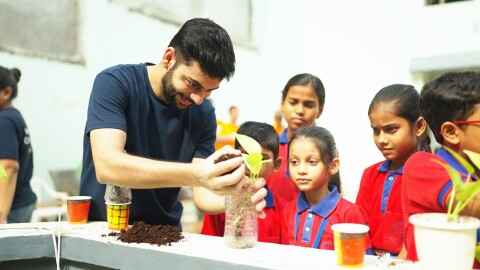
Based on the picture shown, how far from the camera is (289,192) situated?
2.78 m

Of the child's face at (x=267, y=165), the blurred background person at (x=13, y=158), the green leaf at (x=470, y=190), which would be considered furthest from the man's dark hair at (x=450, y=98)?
the blurred background person at (x=13, y=158)

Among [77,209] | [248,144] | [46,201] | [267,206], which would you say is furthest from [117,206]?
[46,201]

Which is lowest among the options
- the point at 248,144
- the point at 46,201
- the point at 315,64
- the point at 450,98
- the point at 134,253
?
the point at 46,201

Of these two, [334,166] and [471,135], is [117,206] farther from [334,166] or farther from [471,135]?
[471,135]

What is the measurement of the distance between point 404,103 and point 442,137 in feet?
2.62

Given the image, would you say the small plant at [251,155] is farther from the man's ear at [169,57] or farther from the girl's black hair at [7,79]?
the girl's black hair at [7,79]

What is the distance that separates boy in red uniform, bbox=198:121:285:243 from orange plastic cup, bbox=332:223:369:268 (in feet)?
2.48

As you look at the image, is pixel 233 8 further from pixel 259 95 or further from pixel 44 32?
pixel 44 32

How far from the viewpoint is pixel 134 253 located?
1532 mm

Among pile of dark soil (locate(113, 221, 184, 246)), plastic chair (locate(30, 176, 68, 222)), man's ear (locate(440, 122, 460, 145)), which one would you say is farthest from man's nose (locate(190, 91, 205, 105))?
plastic chair (locate(30, 176, 68, 222))

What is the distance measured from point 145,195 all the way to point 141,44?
5250mm

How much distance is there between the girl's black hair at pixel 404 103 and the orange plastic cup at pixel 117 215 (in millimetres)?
1319

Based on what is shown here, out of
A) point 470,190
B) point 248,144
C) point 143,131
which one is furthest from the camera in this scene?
point 143,131

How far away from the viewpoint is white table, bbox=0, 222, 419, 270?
1312mm
